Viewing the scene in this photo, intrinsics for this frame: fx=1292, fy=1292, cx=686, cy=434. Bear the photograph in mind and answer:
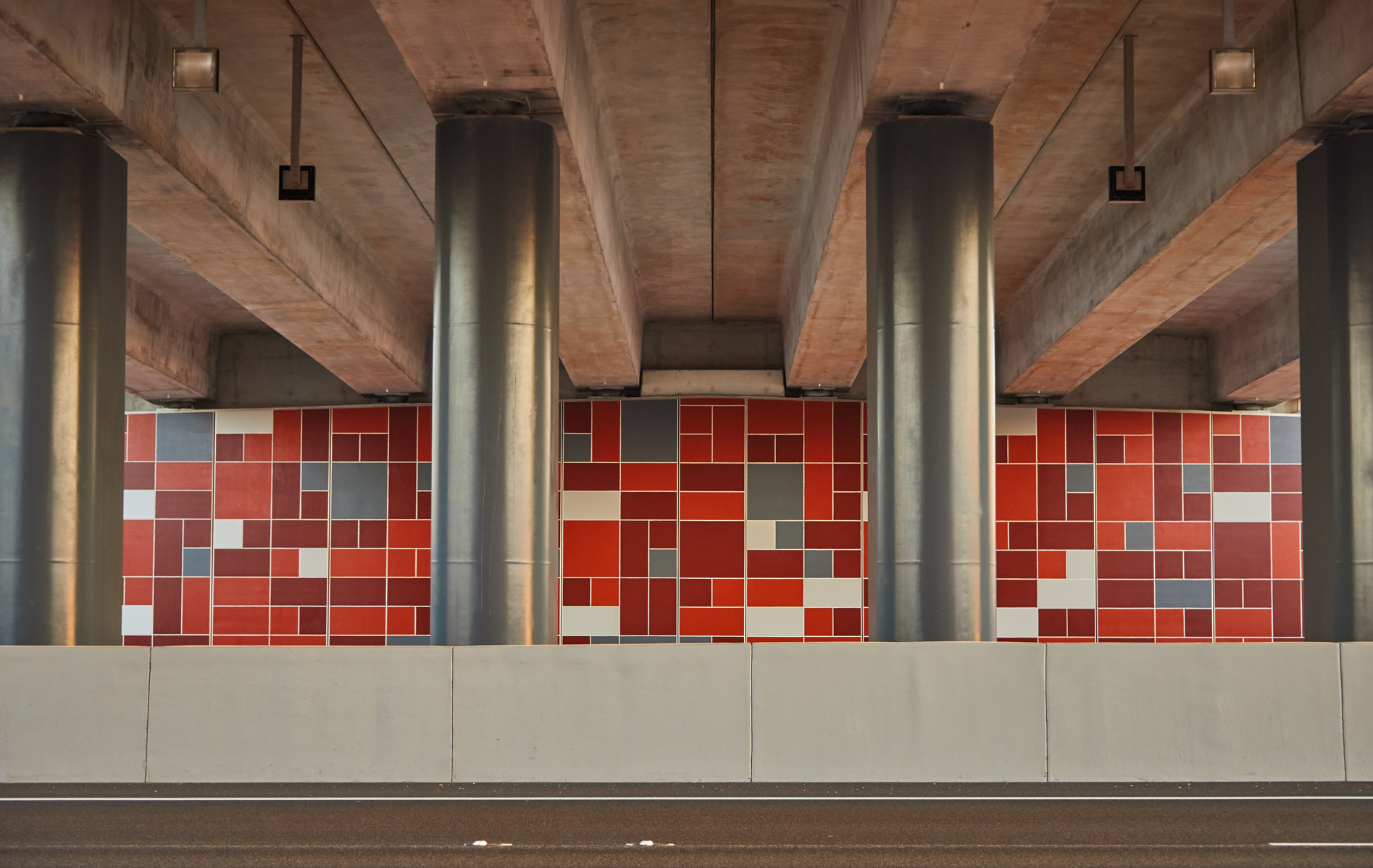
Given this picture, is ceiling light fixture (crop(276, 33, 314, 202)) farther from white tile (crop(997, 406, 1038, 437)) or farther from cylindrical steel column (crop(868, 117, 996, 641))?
white tile (crop(997, 406, 1038, 437))

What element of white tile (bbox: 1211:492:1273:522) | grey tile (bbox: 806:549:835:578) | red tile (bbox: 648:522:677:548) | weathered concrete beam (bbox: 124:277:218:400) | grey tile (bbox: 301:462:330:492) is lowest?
grey tile (bbox: 806:549:835:578)

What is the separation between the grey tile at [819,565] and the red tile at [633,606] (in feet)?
12.6

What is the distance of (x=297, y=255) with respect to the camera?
19766 millimetres

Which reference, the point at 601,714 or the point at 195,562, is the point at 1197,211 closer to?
A: the point at 601,714

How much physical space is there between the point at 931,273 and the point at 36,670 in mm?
9231

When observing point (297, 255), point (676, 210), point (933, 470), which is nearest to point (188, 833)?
point (933, 470)

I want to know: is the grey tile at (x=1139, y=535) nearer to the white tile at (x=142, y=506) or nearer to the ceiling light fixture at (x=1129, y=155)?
the ceiling light fixture at (x=1129, y=155)

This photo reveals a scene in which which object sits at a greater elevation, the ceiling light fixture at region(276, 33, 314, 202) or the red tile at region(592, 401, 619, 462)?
the ceiling light fixture at region(276, 33, 314, 202)

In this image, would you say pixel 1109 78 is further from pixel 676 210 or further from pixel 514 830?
pixel 514 830

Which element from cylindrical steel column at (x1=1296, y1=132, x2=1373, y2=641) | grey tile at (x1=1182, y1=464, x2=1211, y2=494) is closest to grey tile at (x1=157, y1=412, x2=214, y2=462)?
grey tile at (x1=1182, y1=464, x2=1211, y2=494)

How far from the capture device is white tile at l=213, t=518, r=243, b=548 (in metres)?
30.9

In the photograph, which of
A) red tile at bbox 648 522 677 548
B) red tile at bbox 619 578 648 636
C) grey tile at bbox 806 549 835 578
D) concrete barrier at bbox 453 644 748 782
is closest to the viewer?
concrete barrier at bbox 453 644 748 782

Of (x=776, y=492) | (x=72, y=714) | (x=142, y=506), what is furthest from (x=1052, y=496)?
(x=72, y=714)

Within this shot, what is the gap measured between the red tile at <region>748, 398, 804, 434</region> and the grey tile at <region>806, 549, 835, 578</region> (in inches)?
115
